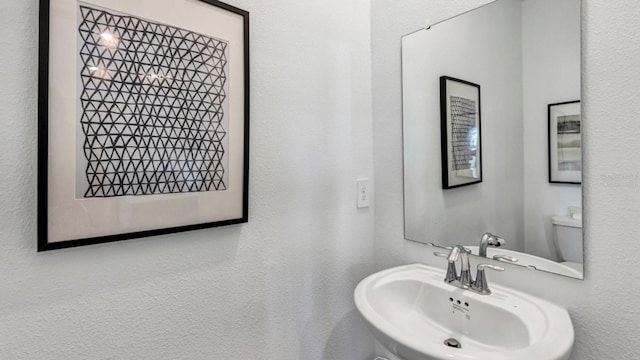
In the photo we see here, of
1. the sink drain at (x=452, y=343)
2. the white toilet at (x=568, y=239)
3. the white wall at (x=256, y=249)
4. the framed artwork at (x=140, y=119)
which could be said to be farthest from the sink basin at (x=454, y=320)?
the framed artwork at (x=140, y=119)

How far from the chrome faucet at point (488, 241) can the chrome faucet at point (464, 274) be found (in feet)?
0.17

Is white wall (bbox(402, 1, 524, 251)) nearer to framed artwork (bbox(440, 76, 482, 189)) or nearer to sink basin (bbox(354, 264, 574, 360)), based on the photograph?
framed artwork (bbox(440, 76, 482, 189))

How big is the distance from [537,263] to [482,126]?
1.59 ft

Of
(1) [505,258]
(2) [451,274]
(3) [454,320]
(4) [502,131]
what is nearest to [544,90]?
(4) [502,131]

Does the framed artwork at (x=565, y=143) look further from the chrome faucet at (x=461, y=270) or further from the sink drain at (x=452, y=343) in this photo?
the sink drain at (x=452, y=343)

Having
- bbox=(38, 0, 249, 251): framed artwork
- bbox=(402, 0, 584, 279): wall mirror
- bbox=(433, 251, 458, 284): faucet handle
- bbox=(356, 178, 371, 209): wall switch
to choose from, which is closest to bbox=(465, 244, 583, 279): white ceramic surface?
bbox=(402, 0, 584, 279): wall mirror

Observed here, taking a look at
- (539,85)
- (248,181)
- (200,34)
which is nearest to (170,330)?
(248,181)

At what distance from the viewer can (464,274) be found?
101 cm

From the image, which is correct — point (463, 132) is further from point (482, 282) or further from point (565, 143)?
point (482, 282)

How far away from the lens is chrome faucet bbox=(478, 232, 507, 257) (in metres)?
1.02

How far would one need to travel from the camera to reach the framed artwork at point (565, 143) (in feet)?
2.75

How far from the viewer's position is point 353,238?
1.33 m

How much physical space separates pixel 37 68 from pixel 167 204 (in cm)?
42

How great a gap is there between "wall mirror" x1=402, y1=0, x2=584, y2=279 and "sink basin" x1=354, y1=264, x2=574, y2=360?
0.48 ft
